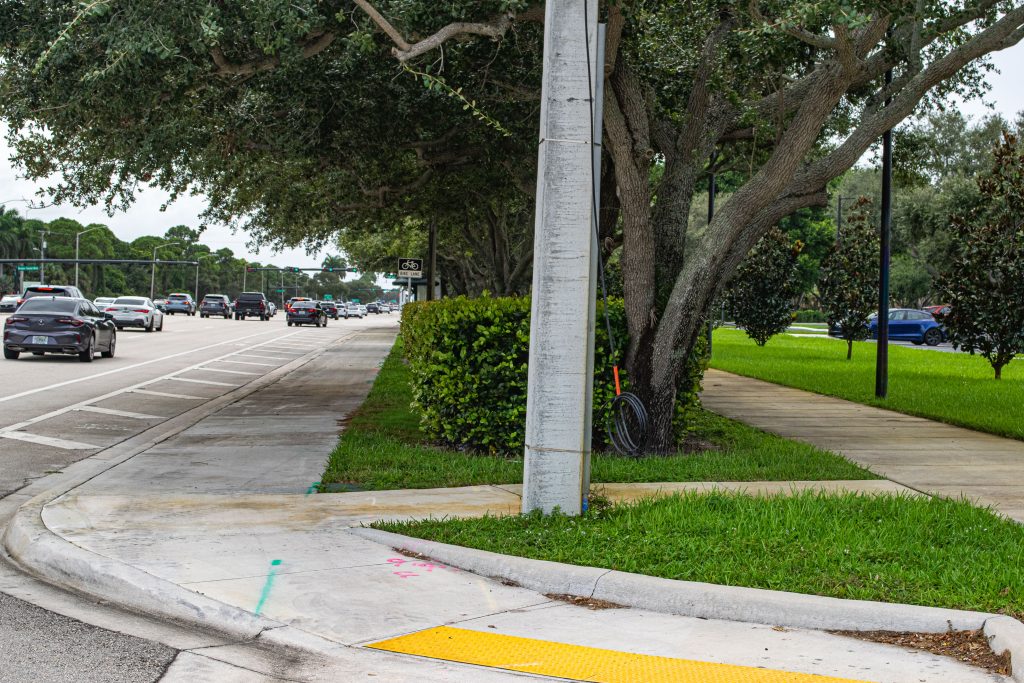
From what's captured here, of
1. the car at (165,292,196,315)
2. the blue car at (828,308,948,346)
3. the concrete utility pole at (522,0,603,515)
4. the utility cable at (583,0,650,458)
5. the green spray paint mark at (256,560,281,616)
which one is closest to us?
the green spray paint mark at (256,560,281,616)

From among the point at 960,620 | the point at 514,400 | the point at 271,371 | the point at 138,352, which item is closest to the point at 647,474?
the point at 514,400

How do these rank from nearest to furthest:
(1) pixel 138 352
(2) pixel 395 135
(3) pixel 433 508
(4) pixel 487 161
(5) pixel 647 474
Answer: (3) pixel 433 508, (5) pixel 647 474, (2) pixel 395 135, (4) pixel 487 161, (1) pixel 138 352

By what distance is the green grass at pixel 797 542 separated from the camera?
571cm

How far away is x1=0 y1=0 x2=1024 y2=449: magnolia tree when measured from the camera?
10367 mm

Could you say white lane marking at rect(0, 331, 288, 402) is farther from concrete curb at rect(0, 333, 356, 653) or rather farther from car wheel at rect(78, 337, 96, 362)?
concrete curb at rect(0, 333, 356, 653)

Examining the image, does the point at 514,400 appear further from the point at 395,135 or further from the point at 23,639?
the point at 395,135

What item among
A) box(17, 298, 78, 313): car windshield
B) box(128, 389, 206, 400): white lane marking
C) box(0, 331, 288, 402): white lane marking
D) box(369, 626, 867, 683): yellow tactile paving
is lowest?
box(128, 389, 206, 400): white lane marking

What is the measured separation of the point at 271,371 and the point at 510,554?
18.9 meters

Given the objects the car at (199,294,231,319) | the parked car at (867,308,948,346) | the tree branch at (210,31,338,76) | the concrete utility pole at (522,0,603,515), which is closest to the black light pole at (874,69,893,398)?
the tree branch at (210,31,338,76)

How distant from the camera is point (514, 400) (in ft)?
34.8

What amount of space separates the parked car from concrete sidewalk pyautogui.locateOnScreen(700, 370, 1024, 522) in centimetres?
2621

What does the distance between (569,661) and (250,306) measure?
65741 mm

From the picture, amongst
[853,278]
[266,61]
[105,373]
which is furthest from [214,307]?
[266,61]

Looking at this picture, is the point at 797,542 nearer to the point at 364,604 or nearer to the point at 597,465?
the point at 364,604
